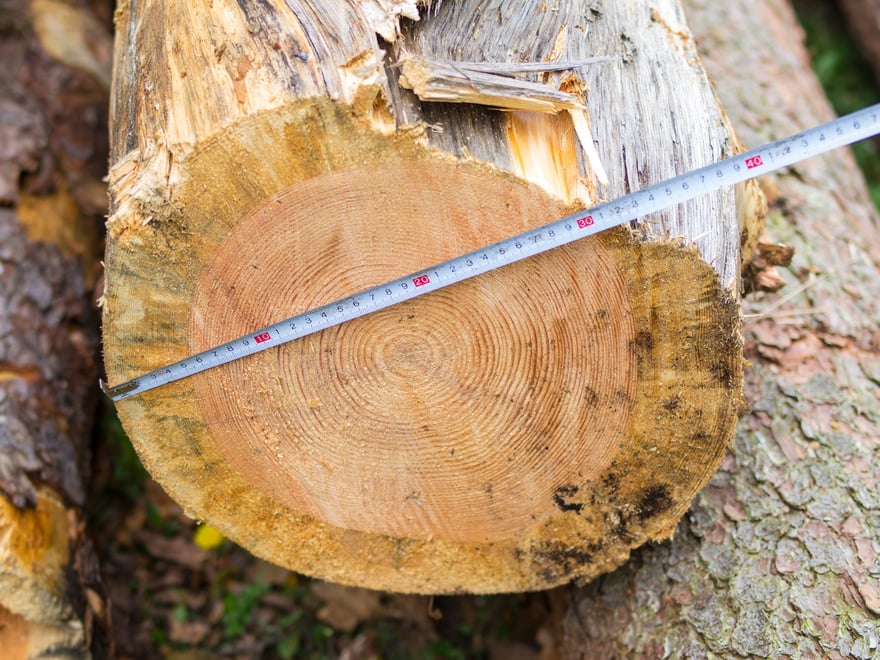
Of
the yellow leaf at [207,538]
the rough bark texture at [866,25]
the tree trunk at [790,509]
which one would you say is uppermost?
the tree trunk at [790,509]

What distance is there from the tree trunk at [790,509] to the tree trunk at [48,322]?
151cm

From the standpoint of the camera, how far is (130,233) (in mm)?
1497

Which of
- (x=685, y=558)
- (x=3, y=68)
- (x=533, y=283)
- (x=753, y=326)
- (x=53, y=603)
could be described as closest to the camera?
(x=533, y=283)

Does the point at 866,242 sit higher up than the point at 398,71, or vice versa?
the point at 398,71

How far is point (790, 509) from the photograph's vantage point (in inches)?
72.9

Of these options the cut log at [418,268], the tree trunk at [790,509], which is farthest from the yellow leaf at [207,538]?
the tree trunk at [790,509]

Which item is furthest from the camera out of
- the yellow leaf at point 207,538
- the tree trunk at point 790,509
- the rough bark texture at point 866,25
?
the rough bark texture at point 866,25

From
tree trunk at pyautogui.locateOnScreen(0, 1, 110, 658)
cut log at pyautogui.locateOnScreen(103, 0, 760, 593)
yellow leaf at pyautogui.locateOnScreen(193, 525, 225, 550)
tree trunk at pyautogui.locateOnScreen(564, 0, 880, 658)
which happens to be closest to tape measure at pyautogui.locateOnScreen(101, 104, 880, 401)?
cut log at pyautogui.locateOnScreen(103, 0, 760, 593)

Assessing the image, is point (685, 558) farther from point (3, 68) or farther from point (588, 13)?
point (3, 68)

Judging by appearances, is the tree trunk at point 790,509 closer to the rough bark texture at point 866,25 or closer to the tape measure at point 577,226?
the tape measure at point 577,226

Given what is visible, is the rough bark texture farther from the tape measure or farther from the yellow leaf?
the yellow leaf

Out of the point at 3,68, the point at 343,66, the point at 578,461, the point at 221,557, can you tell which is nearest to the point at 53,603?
the point at 221,557

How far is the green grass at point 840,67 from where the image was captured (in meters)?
4.06

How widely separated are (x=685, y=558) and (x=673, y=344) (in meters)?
0.66
